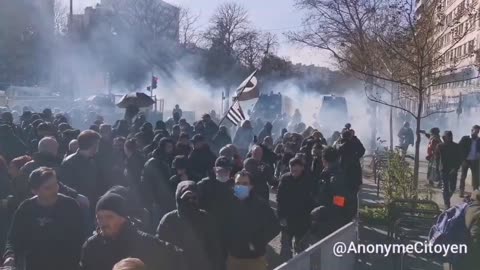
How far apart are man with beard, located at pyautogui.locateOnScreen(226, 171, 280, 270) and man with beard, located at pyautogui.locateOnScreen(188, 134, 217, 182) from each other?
292 centimetres

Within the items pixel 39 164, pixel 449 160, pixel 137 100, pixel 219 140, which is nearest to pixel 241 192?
pixel 39 164

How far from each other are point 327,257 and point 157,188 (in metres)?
2.76

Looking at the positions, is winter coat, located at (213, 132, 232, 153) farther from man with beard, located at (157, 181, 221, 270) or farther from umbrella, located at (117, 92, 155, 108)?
man with beard, located at (157, 181, 221, 270)

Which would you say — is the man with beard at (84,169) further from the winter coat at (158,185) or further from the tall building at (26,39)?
the tall building at (26,39)

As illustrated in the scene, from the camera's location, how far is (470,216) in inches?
211

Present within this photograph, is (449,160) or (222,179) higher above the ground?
(222,179)

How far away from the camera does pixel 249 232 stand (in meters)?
5.88

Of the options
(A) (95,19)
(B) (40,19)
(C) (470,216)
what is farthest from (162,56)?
(C) (470,216)

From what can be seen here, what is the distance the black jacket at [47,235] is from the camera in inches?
195

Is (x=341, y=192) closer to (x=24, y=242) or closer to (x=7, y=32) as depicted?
(x=24, y=242)

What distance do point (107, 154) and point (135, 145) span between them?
507 mm

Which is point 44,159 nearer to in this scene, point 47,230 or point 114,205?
point 47,230

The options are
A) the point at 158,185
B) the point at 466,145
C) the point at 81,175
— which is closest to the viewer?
the point at 81,175

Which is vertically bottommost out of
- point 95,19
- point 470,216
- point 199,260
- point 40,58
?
point 199,260
